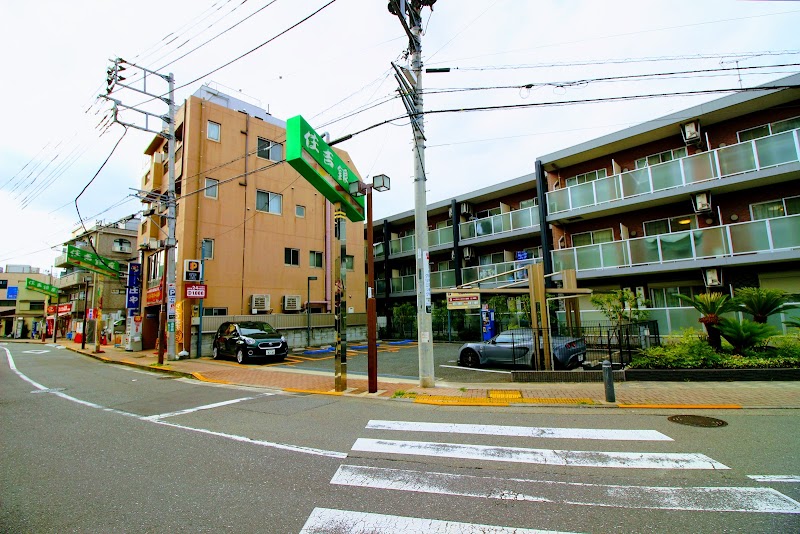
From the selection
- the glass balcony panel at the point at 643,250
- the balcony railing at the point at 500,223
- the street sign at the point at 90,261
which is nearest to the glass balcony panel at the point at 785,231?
the glass balcony panel at the point at 643,250

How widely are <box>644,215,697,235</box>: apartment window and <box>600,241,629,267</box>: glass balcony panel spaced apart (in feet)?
6.11

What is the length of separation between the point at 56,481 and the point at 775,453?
322 inches

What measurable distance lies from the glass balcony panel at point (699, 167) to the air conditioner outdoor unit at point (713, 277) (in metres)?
3.31

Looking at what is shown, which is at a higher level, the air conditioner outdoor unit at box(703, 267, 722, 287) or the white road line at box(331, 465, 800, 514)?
the air conditioner outdoor unit at box(703, 267, 722, 287)

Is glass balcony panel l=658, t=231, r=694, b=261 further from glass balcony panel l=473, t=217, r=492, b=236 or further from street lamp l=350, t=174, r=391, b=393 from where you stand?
street lamp l=350, t=174, r=391, b=393

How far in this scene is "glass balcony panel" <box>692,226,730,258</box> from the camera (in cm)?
1347

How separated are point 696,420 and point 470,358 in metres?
7.24

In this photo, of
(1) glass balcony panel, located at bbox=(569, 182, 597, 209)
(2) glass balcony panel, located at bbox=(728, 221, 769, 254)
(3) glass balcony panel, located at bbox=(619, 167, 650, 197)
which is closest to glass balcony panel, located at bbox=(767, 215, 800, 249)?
(2) glass balcony panel, located at bbox=(728, 221, 769, 254)

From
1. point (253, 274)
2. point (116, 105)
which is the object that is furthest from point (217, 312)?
point (116, 105)

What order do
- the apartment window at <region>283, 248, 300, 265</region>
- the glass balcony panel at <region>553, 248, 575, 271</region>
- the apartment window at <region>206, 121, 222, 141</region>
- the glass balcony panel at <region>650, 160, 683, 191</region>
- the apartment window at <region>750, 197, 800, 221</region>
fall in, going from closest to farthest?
1. the apartment window at <region>750, 197, 800, 221</region>
2. the glass balcony panel at <region>650, 160, 683, 191</region>
3. the glass balcony panel at <region>553, 248, 575, 271</region>
4. the apartment window at <region>206, 121, 222, 141</region>
5. the apartment window at <region>283, 248, 300, 265</region>

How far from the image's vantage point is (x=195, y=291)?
16.6 m

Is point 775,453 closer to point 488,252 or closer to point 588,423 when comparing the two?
point 588,423

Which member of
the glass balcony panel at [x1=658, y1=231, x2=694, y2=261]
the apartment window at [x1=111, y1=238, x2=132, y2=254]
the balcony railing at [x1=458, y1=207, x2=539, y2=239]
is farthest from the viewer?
the apartment window at [x1=111, y1=238, x2=132, y2=254]

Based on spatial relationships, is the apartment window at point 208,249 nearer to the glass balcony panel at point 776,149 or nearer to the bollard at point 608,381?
the bollard at point 608,381
